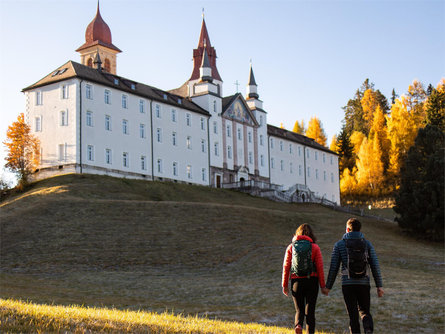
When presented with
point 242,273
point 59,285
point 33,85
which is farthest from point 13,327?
point 33,85

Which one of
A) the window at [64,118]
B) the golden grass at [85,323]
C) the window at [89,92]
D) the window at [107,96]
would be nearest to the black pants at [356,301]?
the golden grass at [85,323]

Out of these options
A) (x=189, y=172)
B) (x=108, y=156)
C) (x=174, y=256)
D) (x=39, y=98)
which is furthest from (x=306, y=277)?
(x=189, y=172)

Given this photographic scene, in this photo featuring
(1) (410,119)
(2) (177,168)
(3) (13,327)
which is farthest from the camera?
(1) (410,119)

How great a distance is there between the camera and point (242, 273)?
2870cm

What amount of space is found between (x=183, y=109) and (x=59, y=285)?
44.8m

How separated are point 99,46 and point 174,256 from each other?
58.7m

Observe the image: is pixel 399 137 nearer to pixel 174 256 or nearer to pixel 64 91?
pixel 64 91

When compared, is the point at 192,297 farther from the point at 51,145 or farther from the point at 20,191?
the point at 51,145

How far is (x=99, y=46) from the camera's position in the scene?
85.2m

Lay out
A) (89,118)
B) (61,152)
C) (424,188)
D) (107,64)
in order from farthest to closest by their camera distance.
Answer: (107,64) < (89,118) < (61,152) < (424,188)

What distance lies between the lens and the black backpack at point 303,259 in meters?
11.1

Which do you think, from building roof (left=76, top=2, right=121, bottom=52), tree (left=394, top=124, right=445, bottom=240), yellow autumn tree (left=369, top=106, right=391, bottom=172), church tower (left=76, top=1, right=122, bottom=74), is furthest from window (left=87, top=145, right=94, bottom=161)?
yellow autumn tree (left=369, top=106, right=391, bottom=172)

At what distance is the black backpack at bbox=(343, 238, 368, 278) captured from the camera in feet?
36.3

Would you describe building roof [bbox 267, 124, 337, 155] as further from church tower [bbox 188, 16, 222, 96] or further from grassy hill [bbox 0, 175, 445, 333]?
grassy hill [bbox 0, 175, 445, 333]
